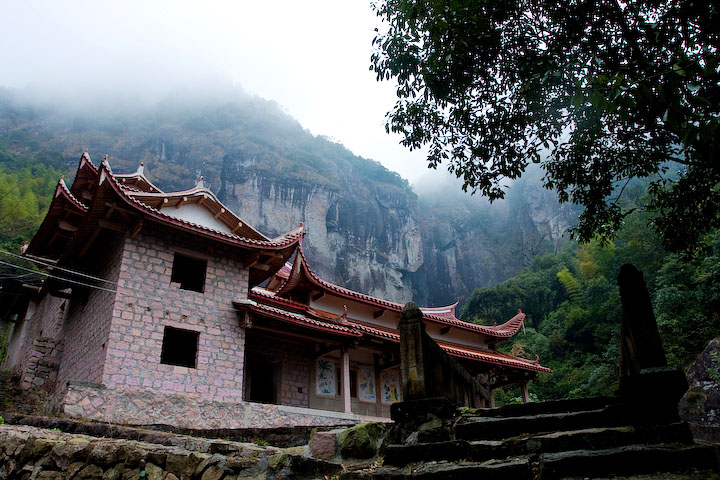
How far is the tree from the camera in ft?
22.5

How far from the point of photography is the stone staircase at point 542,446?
3807 mm

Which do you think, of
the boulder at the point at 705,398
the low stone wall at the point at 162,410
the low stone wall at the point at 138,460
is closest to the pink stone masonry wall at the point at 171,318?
the low stone wall at the point at 162,410

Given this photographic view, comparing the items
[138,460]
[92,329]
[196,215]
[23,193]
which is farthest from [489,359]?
[23,193]

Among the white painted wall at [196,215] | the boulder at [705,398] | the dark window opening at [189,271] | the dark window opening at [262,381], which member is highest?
the white painted wall at [196,215]

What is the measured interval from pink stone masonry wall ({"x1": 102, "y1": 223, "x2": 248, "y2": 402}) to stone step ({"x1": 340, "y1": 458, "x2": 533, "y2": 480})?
350 inches

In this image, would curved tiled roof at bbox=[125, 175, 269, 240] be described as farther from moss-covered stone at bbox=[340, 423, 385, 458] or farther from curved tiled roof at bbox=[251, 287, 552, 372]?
moss-covered stone at bbox=[340, 423, 385, 458]

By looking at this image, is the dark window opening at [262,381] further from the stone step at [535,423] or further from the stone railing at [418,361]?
the stone step at [535,423]

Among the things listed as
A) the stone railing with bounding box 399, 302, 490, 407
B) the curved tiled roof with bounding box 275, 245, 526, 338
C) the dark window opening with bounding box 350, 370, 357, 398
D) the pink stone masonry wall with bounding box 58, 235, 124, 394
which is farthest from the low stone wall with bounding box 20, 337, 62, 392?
the stone railing with bounding box 399, 302, 490, 407

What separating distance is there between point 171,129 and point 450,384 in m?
69.4

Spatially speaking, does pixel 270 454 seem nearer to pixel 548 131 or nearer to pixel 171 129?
pixel 548 131

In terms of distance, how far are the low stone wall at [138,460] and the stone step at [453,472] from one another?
51cm

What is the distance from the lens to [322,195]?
61.8 metres

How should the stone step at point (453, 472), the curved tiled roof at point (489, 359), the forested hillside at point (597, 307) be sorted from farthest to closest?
the forested hillside at point (597, 307) → the curved tiled roof at point (489, 359) → the stone step at point (453, 472)

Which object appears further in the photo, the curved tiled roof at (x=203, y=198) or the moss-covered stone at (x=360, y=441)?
the curved tiled roof at (x=203, y=198)
